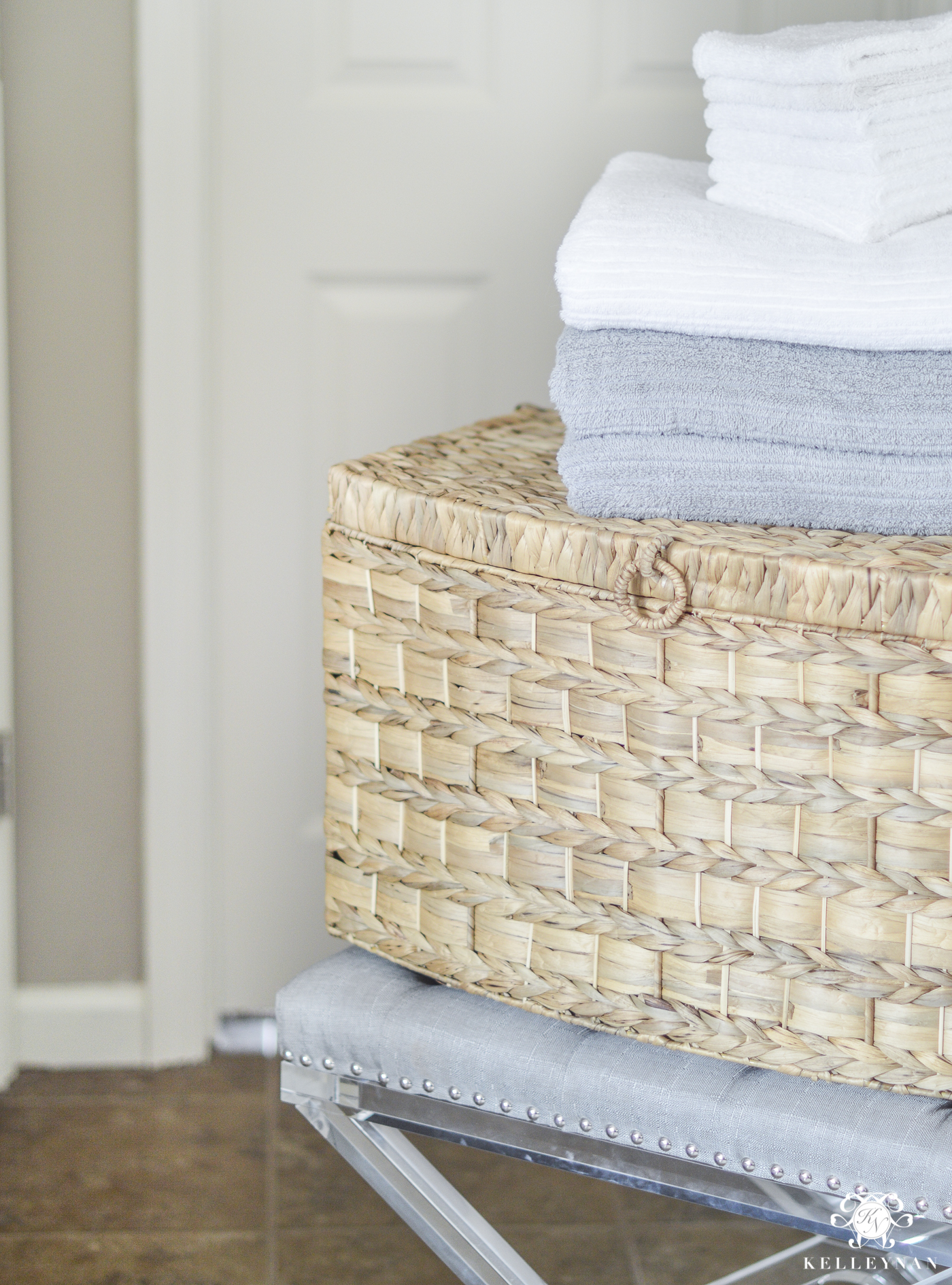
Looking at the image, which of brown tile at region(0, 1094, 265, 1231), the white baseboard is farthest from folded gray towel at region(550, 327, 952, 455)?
the white baseboard

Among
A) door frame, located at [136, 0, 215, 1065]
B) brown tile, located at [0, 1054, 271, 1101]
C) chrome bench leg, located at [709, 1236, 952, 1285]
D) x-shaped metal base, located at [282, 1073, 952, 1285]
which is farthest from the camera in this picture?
brown tile, located at [0, 1054, 271, 1101]

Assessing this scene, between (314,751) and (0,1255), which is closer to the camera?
(0,1255)

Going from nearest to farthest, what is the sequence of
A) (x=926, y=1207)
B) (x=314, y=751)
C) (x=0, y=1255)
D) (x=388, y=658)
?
(x=926, y=1207) → (x=388, y=658) → (x=0, y=1255) → (x=314, y=751)

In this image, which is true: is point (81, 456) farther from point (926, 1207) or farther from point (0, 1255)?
point (926, 1207)

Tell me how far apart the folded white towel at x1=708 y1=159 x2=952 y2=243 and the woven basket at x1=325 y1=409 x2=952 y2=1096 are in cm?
18

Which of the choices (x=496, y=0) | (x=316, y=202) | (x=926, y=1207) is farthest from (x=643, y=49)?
(x=926, y=1207)

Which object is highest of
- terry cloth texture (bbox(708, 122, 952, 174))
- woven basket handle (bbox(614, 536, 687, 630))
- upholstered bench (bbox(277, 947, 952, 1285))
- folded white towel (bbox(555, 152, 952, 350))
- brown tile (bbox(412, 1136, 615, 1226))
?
terry cloth texture (bbox(708, 122, 952, 174))

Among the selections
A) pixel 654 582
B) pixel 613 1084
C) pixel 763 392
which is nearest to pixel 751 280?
pixel 763 392

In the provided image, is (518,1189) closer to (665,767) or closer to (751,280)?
(665,767)

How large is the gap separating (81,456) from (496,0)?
56cm

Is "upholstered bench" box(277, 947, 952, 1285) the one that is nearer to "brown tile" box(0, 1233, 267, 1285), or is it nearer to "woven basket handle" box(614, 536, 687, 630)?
"woven basket handle" box(614, 536, 687, 630)

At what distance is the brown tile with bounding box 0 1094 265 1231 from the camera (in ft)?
3.57

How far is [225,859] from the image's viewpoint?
130cm

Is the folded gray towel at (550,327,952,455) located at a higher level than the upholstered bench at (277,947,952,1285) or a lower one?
higher
